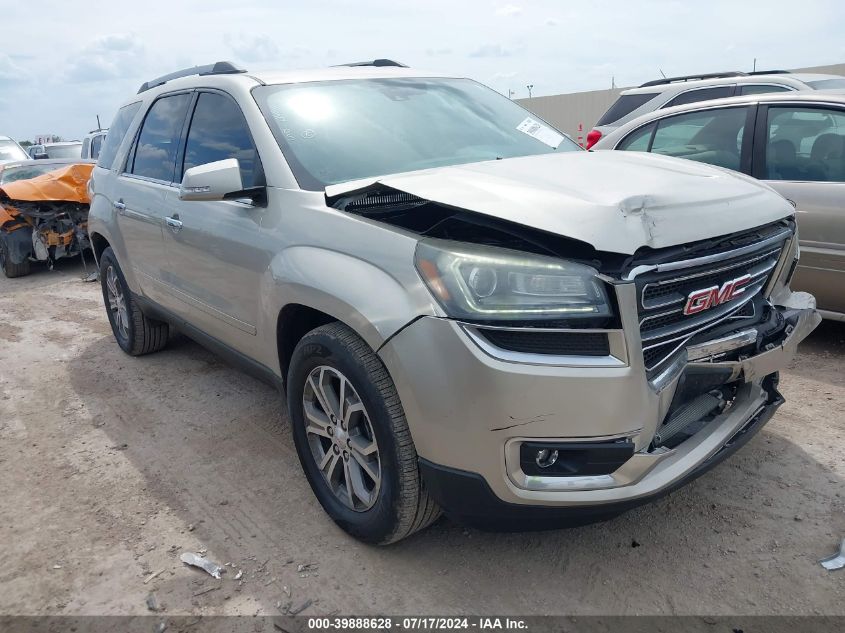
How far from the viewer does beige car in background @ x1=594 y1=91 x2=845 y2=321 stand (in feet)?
13.6

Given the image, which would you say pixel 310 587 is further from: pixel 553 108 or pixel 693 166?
Answer: pixel 553 108

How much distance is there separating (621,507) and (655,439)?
26 cm

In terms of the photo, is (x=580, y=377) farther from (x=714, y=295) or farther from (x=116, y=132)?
(x=116, y=132)

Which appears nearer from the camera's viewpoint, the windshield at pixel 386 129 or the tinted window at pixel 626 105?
the windshield at pixel 386 129

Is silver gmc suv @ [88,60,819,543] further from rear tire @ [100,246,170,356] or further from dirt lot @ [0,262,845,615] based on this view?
rear tire @ [100,246,170,356]

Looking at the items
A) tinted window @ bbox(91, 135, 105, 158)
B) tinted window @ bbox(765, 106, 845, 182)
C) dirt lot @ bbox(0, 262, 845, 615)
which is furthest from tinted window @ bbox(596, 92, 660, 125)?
tinted window @ bbox(91, 135, 105, 158)

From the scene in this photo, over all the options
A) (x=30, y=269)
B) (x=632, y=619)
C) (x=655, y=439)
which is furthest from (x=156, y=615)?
(x=30, y=269)

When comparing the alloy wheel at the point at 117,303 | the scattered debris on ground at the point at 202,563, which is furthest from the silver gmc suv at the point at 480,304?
the alloy wheel at the point at 117,303

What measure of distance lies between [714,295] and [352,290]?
123cm

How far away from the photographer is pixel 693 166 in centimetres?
293

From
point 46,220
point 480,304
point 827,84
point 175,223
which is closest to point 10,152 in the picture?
point 46,220

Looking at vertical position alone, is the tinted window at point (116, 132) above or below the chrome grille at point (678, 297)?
above

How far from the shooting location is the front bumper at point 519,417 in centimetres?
201

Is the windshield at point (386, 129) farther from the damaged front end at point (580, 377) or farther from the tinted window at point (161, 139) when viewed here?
the tinted window at point (161, 139)
